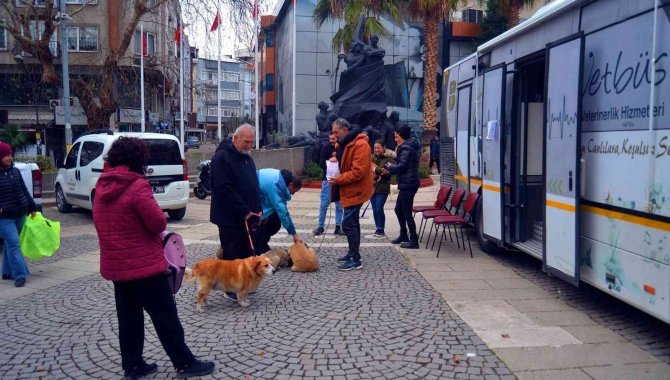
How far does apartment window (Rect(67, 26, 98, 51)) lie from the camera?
3331 centimetres

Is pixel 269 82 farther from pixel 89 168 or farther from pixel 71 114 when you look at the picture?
pixel 89 168

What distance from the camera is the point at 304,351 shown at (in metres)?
4.68

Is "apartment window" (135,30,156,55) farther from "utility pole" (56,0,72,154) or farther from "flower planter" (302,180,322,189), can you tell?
"flower planter" (302,180,322,189)

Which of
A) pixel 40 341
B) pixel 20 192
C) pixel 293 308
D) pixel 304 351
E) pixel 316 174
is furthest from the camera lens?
pixel 316 174

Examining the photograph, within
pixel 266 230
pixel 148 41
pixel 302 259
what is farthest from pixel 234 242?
pixel 148 41

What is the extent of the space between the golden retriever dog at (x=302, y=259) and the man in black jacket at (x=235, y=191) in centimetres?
160

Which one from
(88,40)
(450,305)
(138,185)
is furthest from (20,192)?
(88,40)

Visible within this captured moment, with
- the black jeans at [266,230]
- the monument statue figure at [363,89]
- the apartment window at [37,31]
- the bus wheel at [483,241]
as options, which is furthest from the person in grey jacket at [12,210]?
the monument statue figure at [363,89]

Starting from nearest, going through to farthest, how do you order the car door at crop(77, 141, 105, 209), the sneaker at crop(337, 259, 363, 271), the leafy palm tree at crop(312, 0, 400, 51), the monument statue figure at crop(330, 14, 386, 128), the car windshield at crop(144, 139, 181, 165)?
the sneaker at crop(337, 259, 363, 271)
the car windshield at crop(144, 139, 181, 165)
the car door at crop(77, 141, 105, 209)
the monument statue figure at crop(330, 14, 386, 128)
the leafy palm tree at crop(312, 0, 400, 51)

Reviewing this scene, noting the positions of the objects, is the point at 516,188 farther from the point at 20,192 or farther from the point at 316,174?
the point at 316,174

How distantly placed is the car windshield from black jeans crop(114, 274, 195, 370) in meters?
8.02

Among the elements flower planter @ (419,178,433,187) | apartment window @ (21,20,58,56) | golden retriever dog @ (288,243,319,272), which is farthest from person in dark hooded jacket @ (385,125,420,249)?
apartment window @ (21,20,58,56)

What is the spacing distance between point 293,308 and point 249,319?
0.53m

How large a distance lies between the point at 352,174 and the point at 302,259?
1.28m
